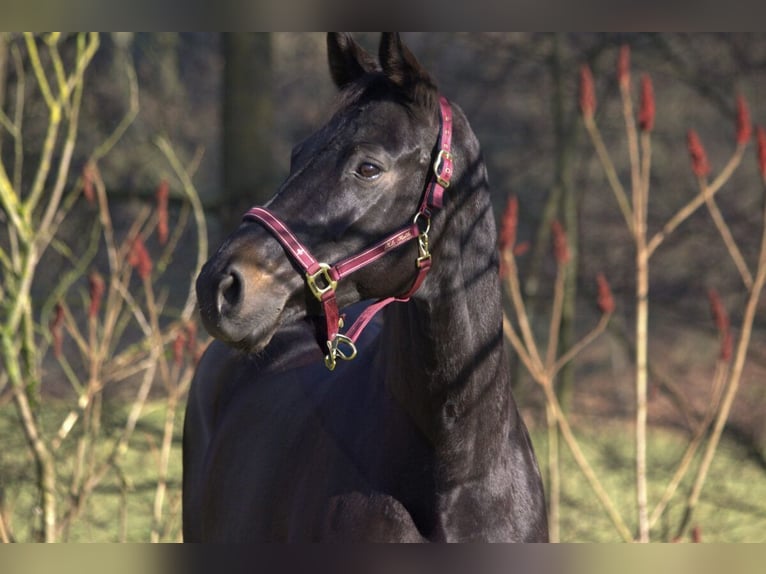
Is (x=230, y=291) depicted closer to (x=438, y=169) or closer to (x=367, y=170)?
(x=367, y=170)

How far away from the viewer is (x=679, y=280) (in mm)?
7250

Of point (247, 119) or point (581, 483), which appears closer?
point (247, 119)

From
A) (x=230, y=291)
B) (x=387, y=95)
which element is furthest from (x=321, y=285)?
(x=387, y=95)

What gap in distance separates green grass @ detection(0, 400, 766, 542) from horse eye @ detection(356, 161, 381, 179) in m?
3.72

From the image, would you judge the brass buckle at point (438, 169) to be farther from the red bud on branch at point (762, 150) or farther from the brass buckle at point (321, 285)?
the red bud on branch at point (762, 150)

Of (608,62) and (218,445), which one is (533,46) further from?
(218,445)

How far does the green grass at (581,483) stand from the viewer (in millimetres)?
5910

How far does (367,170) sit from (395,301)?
33 centimetres

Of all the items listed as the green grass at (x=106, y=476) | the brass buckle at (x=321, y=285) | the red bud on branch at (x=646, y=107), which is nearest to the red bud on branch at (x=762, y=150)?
the red bud on branch at (x=646, y=107)

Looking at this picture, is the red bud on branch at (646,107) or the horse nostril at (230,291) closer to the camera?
the horse nostril at (230,291)

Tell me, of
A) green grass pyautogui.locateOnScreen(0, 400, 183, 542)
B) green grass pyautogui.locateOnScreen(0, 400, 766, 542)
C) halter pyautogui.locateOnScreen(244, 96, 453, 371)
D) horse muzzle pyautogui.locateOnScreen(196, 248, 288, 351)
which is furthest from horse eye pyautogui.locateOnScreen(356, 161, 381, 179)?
green grass pyautogui.locateOnScreen(0, 400, 766, 542)

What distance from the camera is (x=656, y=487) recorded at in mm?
6605

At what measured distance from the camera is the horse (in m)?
2.20

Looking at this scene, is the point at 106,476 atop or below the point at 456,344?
atop
